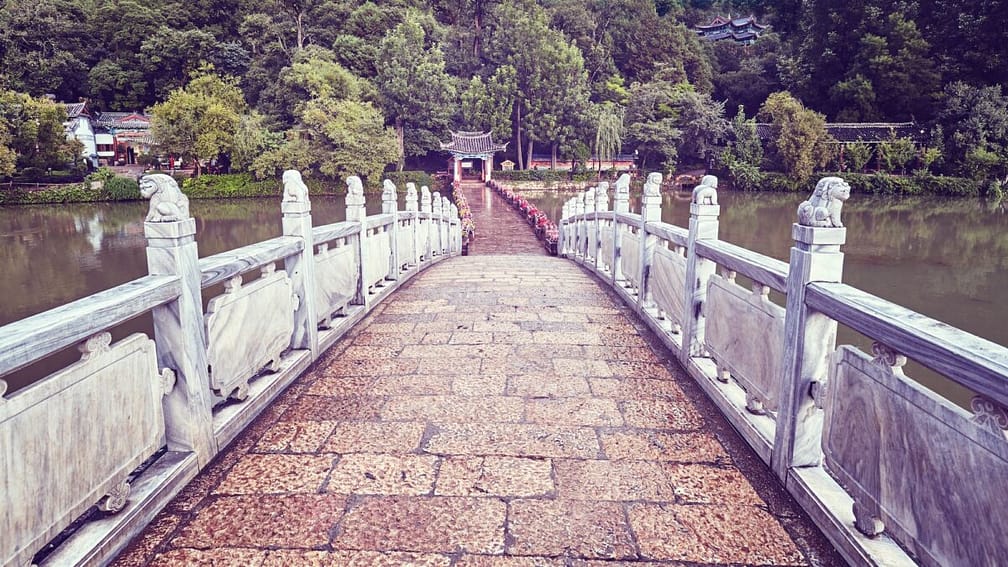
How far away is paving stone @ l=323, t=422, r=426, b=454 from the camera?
251 cm

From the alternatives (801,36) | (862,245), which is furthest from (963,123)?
(862,245)

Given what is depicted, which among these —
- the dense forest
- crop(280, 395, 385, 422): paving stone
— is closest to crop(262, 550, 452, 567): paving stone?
crop(280, 395, 385, 422): paving stone

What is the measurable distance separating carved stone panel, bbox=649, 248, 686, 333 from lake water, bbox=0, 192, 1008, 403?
5584 mm

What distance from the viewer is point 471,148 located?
1414 inches

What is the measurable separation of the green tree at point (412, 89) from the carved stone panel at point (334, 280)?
1224 inches

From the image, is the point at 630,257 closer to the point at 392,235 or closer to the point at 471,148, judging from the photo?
the point at 392,235

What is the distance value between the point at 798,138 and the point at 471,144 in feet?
58.5

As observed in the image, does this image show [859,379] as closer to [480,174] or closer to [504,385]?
[504,385]

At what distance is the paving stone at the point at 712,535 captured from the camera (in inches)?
72.3

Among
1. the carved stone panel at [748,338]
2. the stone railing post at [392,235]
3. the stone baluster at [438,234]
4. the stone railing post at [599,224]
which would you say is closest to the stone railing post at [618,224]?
the stone railing post at [599,224]

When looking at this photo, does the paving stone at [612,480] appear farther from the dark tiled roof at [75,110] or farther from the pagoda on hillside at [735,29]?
the pagoda on hillside at [735,29]

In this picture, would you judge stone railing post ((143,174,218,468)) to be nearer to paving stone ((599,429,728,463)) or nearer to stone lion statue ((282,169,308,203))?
stone lion statue ((282,169,308,203))

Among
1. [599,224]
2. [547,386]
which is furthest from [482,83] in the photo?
[547,386]

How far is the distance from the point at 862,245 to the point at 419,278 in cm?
1637
